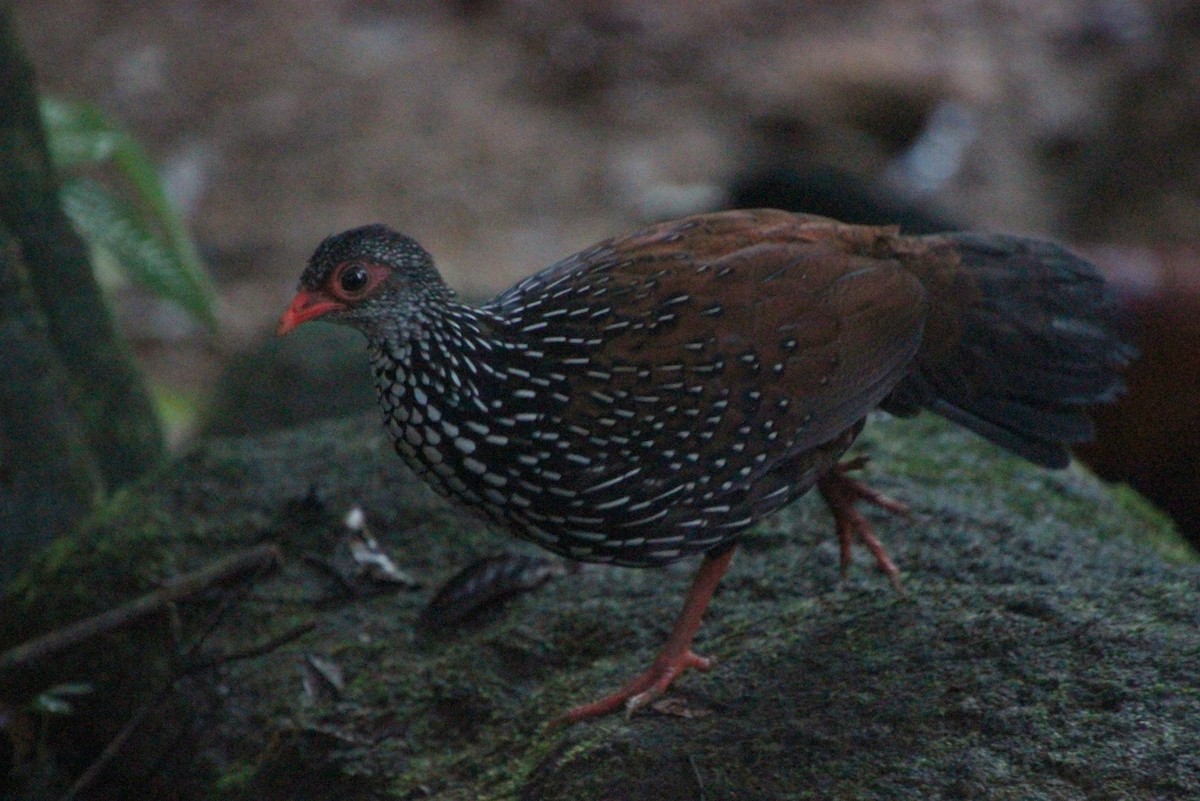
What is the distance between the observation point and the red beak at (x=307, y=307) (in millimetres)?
3420

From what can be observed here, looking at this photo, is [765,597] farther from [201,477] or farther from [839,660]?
[201,477]

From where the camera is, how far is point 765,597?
4.02 meters

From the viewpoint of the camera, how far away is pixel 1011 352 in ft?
12.8

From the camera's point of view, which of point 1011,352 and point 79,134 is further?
point 79,134

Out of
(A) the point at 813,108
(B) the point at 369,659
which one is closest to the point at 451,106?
(A) the point at 813,108

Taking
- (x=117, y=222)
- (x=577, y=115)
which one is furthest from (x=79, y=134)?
(x=577, y=115)

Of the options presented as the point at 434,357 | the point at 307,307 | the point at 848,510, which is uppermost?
the point at 307,307

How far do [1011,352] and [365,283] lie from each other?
5.78 feet

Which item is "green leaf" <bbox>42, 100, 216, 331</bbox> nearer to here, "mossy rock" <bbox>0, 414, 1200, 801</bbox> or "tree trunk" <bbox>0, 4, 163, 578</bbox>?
"tree trunk" <bbox>0, 4, 163, 578</bbox>

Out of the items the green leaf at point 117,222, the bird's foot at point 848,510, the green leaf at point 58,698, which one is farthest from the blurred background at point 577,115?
the bird's foot at point 848,510

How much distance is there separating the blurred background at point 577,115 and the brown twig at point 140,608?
4.26m

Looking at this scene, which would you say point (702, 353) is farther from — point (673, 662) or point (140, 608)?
point (140, 608)

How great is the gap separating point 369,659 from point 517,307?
116cm

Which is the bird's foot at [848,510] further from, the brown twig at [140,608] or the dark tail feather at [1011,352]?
the brown twig at [140,608]
